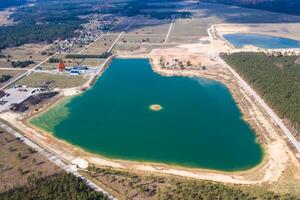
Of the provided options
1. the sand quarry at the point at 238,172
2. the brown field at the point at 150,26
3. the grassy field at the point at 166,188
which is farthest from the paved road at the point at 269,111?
the brown field at the point at 150,26

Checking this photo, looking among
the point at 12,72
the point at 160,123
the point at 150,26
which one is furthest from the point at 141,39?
the point at 160,123

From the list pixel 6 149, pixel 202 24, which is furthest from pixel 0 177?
pixel 202 24

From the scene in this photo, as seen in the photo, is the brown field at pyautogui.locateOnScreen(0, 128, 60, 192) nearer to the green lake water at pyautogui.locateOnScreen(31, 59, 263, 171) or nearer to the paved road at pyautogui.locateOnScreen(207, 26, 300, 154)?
the green lake water at pyautogui.locateOnScreen(31, 59, 263, 171)

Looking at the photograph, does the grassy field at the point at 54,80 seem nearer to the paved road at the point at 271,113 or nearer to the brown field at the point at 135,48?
the brown field at the point at 135,48

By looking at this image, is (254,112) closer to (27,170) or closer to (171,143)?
(171,143)

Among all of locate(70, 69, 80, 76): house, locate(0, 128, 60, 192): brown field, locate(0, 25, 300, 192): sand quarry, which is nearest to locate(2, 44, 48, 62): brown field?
locate(70, 69, 80, 76): house

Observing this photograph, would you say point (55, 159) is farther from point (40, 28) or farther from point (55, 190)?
point (40, 28)

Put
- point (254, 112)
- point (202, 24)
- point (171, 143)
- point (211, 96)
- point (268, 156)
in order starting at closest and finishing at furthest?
point (268, 156), point (171, 143), point (254, 112), point (211, 96), point (202, 24)
